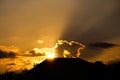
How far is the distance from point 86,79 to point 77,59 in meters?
10.5

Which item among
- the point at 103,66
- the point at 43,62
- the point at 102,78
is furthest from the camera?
the point at 43,62

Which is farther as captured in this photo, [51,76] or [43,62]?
[43,62]

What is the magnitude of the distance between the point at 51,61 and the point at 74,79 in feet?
35.5

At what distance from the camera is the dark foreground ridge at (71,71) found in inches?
2725

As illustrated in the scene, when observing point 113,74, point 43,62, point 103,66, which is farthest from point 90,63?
point 43,62

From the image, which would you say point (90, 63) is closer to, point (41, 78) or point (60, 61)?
point (60, 61)

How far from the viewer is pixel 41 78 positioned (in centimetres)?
7056

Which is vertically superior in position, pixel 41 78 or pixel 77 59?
pixel 77 59

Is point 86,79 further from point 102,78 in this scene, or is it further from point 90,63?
point 90,63

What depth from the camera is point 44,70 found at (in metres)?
74.9

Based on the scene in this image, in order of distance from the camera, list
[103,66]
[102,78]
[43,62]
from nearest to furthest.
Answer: [102,78], [103,66], [43,62]

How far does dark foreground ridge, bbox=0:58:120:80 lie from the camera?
2725 inches

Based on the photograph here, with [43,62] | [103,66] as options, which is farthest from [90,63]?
[43,62]

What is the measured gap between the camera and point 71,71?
7131 cm
